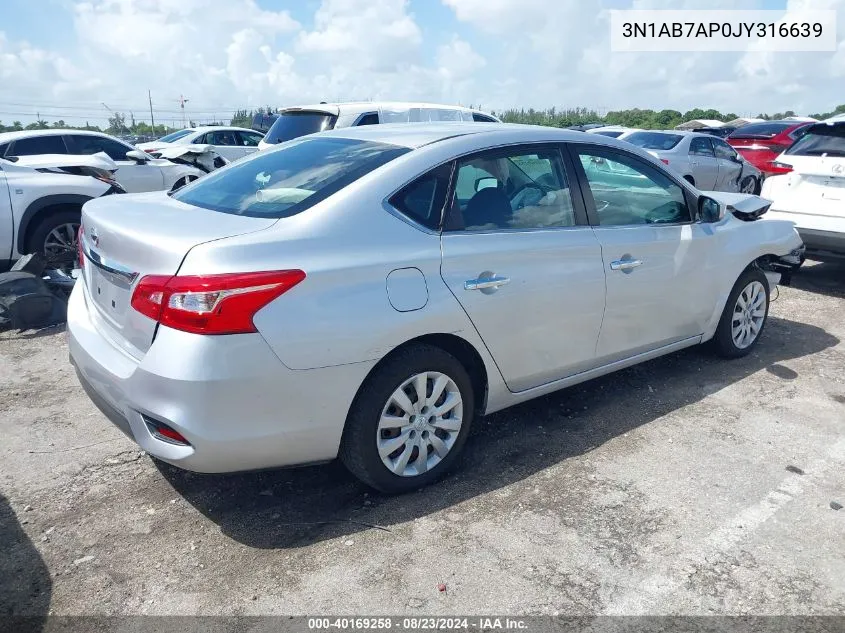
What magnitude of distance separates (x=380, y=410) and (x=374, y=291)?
52 cm

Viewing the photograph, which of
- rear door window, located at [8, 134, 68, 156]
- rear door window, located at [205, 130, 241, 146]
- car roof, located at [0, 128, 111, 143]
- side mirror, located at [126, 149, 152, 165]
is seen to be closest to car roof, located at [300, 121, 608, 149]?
side mirror, located at [126, 149, 152, 165]

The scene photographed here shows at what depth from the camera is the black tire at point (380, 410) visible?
301 cm

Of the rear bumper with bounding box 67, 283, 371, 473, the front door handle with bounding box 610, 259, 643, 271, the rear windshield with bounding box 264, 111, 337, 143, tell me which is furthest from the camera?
the rear windshield with bounding box 264, 111, 337, 143

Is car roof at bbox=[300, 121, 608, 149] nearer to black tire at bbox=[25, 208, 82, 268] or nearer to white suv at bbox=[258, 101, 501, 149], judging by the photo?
black tire at bbox=[25, 208, 82, 268]

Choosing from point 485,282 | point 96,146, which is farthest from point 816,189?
point 96,146

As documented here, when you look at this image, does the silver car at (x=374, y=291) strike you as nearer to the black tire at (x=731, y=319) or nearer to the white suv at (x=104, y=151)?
the black tire at (x=731, y=319)

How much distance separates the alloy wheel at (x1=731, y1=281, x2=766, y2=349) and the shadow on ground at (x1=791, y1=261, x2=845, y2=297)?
2.44 meters

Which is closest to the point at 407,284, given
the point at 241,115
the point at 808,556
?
the point at 808,556

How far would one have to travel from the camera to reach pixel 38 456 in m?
3.68

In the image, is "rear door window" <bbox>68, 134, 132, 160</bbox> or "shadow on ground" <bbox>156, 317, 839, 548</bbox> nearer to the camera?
"shadow on ground" <bbox>156, 317, 839, 548</bbox>

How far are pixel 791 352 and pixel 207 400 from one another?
4.60m

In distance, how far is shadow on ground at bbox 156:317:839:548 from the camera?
10.3 ft

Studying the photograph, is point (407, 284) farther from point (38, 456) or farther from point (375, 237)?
point (38, 456)

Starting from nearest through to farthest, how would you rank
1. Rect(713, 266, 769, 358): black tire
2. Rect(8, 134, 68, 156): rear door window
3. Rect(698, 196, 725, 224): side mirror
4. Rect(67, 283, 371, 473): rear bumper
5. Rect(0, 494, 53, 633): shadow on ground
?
Rect(0, 494, 53, 633): shadow on ground < Rect(67, 283, 371, 473): rear bumper < Rect(698, 196, 725, 224): side mirror < Rect(713, 266, 769, 358): black tire < Rect(8, 134, 68, 156): rear door window
